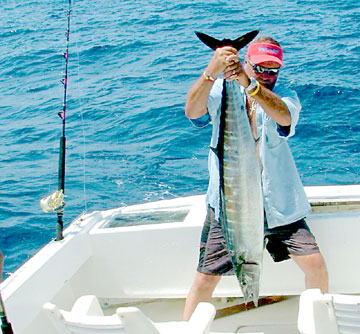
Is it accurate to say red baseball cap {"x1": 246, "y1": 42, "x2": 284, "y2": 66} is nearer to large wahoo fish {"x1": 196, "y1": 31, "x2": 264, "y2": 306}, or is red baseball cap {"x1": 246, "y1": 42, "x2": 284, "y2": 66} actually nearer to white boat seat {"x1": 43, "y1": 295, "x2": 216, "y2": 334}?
large wahoo fish {"x1": 196, "y1": 31, "x2": 264, "y2": 306}

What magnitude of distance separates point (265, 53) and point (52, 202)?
5.12 ft

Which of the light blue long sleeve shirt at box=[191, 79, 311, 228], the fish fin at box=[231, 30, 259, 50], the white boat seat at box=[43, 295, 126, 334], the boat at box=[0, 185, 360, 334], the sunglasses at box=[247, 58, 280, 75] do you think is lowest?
the boat at box=[0, 185, 360, 334]

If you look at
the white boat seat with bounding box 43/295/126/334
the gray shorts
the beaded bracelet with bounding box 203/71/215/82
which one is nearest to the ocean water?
the gray shorts

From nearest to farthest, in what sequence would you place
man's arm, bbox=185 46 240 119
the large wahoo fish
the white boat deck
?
man's arm, bbox=185 46 240 119, the large wahoo fish, the white boat deck

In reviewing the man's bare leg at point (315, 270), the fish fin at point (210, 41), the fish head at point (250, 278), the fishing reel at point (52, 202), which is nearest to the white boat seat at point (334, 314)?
the fish head at point (250, 278)

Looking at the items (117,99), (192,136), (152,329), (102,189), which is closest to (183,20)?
(117,99)

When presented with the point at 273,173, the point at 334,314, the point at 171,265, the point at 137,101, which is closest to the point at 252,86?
the point at 273,173

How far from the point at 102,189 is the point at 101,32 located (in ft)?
31.2

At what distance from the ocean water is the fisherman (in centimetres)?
305

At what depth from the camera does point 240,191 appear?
2674 millimetres

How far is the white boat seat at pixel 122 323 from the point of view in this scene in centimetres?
227

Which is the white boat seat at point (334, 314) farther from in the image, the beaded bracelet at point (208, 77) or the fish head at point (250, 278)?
the beaded bracelet at point (208, 77)

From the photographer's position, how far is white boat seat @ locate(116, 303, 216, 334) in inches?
89.2

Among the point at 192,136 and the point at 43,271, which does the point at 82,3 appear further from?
the point at 43,271
